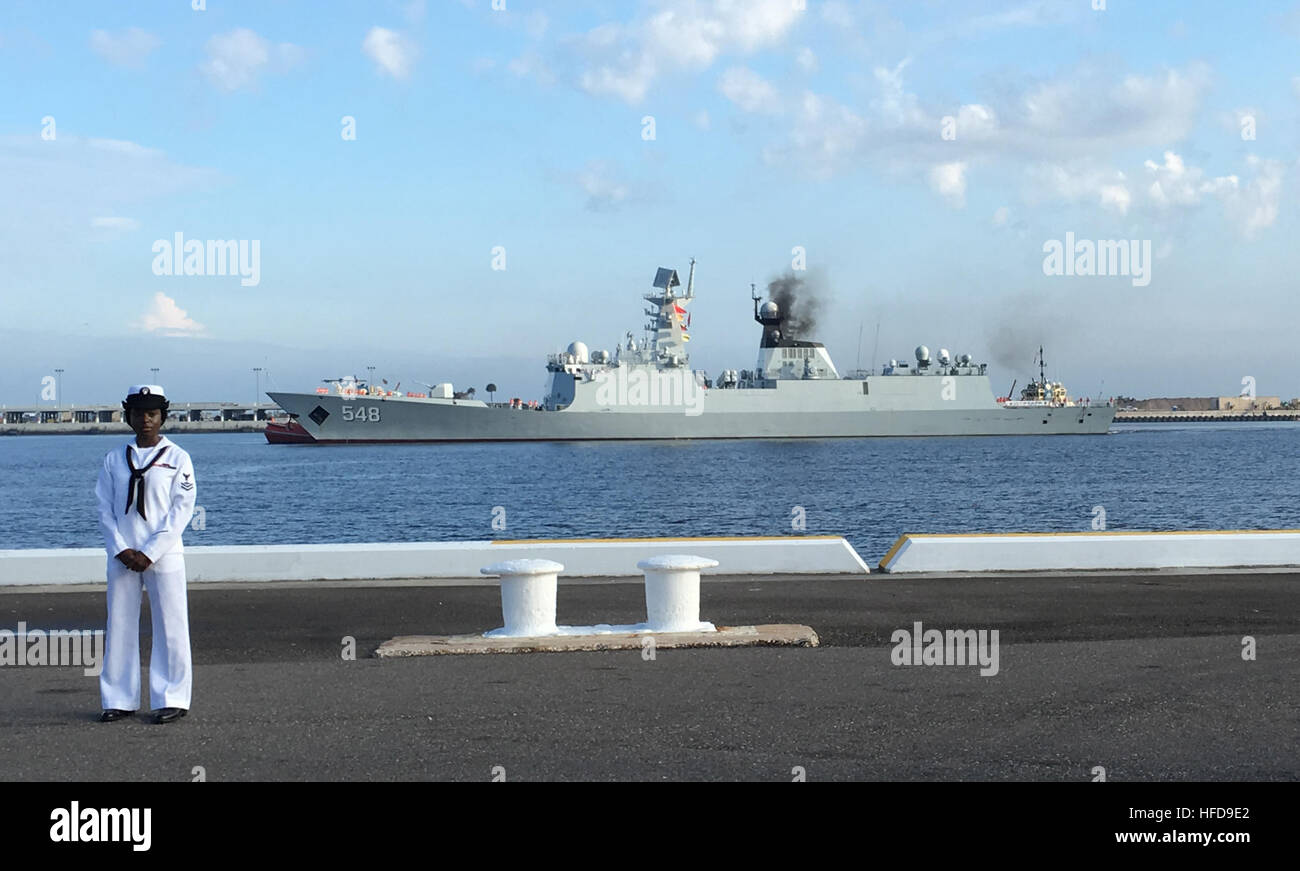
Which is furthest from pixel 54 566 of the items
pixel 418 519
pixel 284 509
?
pixel 284 509

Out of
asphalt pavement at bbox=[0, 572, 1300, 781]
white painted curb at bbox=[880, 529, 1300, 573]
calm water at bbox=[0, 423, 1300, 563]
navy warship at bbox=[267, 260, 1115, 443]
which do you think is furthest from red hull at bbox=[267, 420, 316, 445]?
asphalt pavement at bbox=[0, 572, 1300, 781]

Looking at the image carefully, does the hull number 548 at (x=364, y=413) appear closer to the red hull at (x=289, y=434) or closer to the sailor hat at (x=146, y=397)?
the red hull at (x=289, y=434)

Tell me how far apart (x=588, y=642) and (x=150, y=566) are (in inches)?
124

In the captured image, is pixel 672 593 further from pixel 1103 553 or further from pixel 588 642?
pixel 1103 553

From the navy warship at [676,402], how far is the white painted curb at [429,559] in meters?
73.9

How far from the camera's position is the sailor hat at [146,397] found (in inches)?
245

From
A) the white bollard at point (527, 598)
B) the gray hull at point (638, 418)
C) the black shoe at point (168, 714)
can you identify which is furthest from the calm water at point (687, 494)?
the black shoe at point (168, 714)

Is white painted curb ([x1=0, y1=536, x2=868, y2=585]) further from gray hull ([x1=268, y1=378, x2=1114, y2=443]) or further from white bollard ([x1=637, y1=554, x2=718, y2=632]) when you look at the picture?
gray hull ([x1=268, y1=378, x2=1114, y2=443])

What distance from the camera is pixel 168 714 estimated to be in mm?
6191

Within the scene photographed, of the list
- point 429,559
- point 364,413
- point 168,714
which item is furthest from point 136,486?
point 364,413

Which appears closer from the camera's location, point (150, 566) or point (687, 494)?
point (150, 566)

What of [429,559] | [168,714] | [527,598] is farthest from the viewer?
[429,559]

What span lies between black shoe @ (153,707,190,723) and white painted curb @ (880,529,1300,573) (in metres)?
7.91
